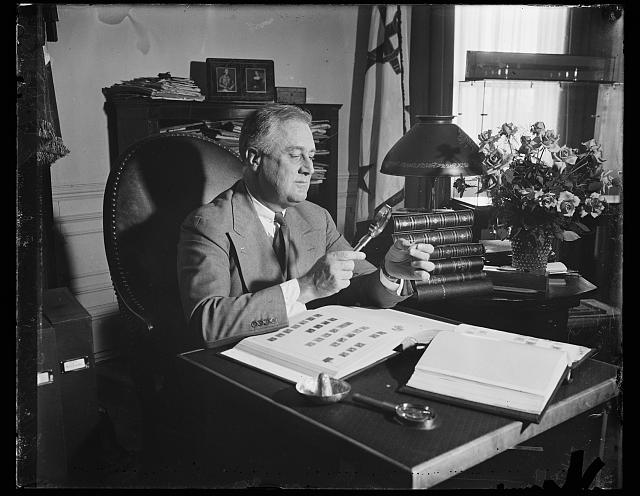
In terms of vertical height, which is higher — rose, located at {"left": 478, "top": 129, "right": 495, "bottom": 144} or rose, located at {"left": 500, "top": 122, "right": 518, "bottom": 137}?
rose, located at {"left": 500, "top": 122, "right": 518, "bottom": 137}

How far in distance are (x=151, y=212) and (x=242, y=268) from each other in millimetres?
382

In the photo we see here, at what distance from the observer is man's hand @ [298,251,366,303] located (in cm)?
181

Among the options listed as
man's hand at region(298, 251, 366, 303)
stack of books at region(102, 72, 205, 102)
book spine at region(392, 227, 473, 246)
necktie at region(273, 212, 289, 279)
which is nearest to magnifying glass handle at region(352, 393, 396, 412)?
man's hand at region(298, 251, 366, 303)

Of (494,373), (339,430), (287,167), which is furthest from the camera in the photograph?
(287,167)

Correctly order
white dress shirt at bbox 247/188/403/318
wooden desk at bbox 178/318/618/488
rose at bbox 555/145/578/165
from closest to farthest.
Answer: wooden desk at bbox 178/318/618/488 → white dress shirt at bbox 247/188/403/318 → rose at bbox 555/145/578/165

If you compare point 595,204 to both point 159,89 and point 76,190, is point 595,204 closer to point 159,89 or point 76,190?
point 159,89

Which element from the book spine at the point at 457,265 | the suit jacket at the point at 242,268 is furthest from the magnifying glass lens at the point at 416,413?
the book spine at the point at 457,265

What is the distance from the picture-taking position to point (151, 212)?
A: 6.41 feet

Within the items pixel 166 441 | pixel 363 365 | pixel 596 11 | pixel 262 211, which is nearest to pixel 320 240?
pixel 262 211

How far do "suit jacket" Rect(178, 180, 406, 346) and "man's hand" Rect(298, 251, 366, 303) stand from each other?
26mm

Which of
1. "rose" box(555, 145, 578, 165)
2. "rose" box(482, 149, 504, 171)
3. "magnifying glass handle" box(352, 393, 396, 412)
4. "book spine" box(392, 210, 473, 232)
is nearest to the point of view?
"magnifying glass handle" box(352, 393, 396, 412)

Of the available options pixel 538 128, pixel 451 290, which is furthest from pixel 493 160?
pixel 451 290

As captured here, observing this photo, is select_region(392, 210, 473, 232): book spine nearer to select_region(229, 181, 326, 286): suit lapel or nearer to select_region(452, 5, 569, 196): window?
select_region(229, 181, 326, 286): suit lapel

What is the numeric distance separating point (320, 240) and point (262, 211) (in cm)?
21
